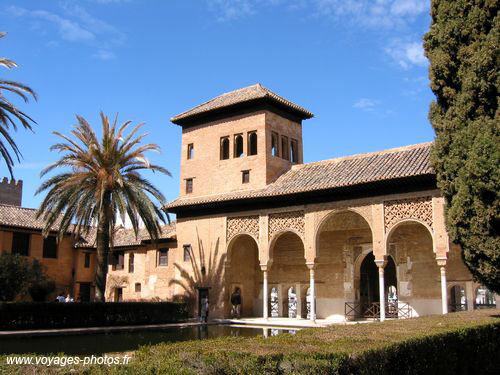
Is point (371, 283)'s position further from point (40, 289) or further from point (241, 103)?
point (40, 289)

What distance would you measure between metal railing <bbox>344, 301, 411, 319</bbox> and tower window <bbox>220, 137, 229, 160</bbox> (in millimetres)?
9179

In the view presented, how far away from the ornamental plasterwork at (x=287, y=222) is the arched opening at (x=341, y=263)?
56.9 inches

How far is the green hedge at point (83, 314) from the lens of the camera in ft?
58.4

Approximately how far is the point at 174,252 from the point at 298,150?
8.19m

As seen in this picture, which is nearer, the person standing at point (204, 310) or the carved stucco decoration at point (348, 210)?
the carved stucco decoration at point (348, 210)

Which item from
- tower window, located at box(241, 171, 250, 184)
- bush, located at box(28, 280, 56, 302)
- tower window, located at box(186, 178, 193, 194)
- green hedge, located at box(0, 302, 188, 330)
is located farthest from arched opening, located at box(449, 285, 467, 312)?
bush, located at box(28, 280, 56, 302)

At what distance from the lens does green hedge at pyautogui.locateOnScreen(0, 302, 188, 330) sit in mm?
17797

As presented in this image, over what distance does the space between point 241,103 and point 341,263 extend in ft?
28.9

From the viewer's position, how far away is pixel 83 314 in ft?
64.5

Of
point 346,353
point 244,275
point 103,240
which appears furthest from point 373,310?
point 346,353

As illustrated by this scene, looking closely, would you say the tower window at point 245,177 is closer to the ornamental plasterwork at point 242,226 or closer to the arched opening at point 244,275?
the ornamental plasterwork at point 242,226

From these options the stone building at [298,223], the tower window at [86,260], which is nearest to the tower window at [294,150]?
the stone building at [298,223]

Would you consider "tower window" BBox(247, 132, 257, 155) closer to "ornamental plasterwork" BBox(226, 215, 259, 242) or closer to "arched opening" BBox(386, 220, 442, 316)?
"ornamental plasterwork" BBox(226, 215, 259, 242)

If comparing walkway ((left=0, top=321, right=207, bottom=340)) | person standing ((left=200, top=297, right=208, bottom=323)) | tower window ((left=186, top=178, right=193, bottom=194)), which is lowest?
walkway ((left=0, top=321, right=207, bottom=340))
